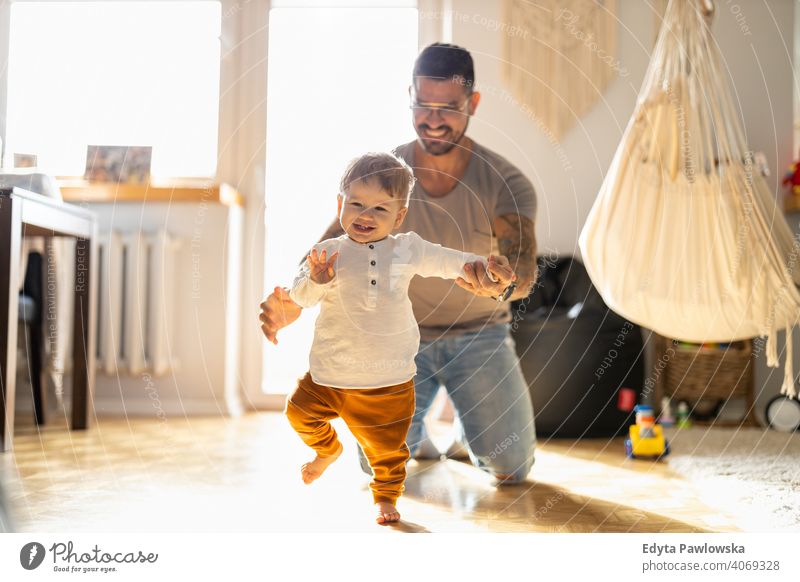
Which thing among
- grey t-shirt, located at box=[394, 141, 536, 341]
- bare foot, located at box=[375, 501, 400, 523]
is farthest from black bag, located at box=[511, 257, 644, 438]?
bare foot, located at box=[375, 501, 400, 523]

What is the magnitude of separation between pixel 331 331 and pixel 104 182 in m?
1.35

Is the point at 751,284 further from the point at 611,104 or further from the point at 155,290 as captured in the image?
the point at 155,290

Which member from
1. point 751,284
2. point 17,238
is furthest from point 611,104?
point 17,238

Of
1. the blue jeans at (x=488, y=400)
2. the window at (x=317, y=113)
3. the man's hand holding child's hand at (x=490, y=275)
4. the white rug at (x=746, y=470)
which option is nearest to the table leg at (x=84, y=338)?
the window at (x=317, y=113)

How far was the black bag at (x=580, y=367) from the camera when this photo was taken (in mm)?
→ 1860

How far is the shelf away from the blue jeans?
70cm

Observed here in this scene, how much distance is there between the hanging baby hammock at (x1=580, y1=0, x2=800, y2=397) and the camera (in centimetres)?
135

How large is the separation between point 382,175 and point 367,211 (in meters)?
0.05

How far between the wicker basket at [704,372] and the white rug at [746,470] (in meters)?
0.17

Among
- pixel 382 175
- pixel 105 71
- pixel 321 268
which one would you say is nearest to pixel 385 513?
pixel 321 268

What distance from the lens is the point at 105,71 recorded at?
5.34ft

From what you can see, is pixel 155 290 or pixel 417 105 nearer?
pixel 417 105

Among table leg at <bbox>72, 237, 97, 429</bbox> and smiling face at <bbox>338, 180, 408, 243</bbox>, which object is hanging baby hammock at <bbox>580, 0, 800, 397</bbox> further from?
table leg at <bbox>72, 237, 97, 429</bbox>

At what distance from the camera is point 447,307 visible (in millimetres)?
1160
